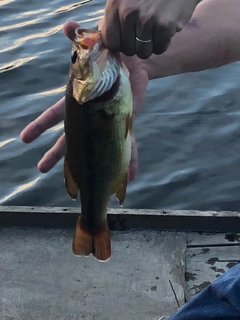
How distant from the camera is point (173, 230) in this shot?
12.7ft

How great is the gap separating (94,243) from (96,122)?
1.78 feet

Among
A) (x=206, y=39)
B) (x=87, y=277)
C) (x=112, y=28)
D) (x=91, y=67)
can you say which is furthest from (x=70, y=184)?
(x=87, y=277)

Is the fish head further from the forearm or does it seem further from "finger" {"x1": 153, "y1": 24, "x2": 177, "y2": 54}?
the forearm

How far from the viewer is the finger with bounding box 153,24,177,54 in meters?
1.64

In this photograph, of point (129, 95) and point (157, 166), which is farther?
point (157, 166)

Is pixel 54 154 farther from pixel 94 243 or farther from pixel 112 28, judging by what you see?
pixel 112 28

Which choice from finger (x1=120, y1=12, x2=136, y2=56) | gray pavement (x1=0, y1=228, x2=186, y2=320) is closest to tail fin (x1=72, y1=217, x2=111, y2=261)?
finger (x1=120, y1=12, x2=136, y2=56)

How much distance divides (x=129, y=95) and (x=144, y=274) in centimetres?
189

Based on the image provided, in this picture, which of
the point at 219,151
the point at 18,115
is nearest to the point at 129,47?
the point at 219,151

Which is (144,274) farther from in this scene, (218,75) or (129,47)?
(218,75)

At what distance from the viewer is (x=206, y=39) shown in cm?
266

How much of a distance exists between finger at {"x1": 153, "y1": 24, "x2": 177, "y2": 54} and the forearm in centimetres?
93

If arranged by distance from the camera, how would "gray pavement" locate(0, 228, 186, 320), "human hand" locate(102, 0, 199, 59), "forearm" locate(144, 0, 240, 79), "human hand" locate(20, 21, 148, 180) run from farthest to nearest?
"gray pavement" locate(0, 228, 186, 320) < "forearm" locate(144, 0, 240, 79) < "human hand" locate(20, 21, 148, 180) < "human hand" locate(102, 0, 199, 59)

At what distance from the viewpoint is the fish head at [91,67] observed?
5.76 ft
